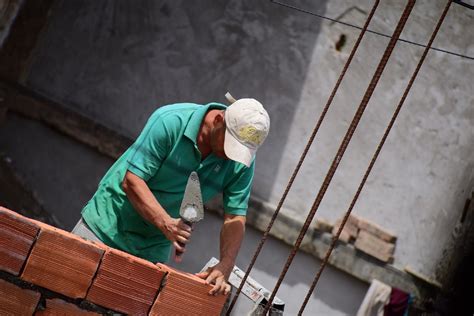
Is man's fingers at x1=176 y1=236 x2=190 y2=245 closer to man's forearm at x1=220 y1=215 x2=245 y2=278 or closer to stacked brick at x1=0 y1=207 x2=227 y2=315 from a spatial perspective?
stacked brick at x1=0 y1=207 x2=227 y2=315

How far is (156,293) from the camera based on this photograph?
154 inches

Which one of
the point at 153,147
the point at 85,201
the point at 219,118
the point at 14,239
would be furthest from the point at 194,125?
the point at 85,201

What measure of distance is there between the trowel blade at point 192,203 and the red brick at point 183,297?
0.92ft

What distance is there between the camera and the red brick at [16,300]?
364cm

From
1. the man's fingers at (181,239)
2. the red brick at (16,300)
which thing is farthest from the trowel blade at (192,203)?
the red brick at (16,300)

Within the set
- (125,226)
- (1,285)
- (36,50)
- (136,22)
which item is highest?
(136,22)

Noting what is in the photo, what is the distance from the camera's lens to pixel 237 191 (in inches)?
178

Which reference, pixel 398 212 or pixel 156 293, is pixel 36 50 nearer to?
pixel 398 212

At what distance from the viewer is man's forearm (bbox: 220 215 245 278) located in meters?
4.27

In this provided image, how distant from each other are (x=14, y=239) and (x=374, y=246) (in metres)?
4.84

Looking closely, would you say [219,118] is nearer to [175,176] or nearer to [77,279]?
[175,176]

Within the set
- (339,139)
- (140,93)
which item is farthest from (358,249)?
(140,93)

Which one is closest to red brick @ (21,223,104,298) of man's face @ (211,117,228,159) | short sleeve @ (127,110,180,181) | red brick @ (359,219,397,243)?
short sleeve @ (127,110,180,181)

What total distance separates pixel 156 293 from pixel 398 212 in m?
4.44
